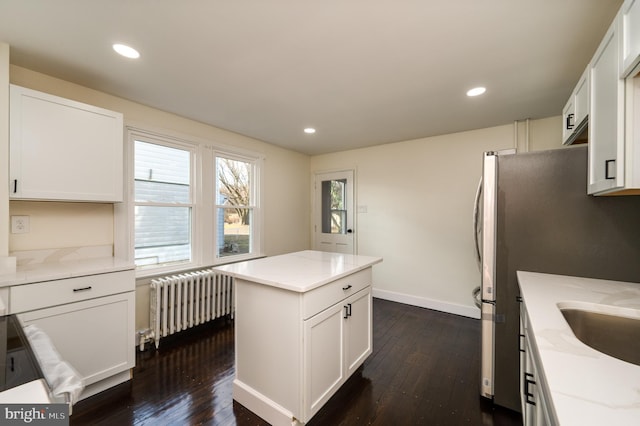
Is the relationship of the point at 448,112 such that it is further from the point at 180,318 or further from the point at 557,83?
the point at 180,318

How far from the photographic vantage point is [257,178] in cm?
381

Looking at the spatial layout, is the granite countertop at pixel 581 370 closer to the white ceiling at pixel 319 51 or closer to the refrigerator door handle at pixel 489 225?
the refrigerator door handle at pixel 489 225

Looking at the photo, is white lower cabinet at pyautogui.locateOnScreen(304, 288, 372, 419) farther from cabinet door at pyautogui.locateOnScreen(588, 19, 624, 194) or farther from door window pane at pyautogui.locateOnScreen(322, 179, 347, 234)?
door window pane at pyautogui.locateOnScreen(322, 179, 347, 234)

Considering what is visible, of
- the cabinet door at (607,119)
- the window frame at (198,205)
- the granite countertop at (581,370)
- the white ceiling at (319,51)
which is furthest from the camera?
the window frame at (198,205)

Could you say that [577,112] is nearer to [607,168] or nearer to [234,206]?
[607,168]

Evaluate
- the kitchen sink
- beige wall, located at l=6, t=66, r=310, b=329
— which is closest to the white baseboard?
beige wall, located at l=6, t=66, r=310, b=329

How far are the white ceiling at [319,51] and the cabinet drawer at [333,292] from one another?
158 cm

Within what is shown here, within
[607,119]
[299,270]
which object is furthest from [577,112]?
[299,270]

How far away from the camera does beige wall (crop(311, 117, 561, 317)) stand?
325 cm

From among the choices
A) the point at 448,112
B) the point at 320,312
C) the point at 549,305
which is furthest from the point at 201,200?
the point at 549,305

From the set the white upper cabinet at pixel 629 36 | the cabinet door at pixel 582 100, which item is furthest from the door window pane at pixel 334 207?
the white upper cabinet at pixel 629 36

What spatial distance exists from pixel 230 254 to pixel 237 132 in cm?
167

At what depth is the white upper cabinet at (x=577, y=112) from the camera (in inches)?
58.3

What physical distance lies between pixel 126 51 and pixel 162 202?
4.95ft
